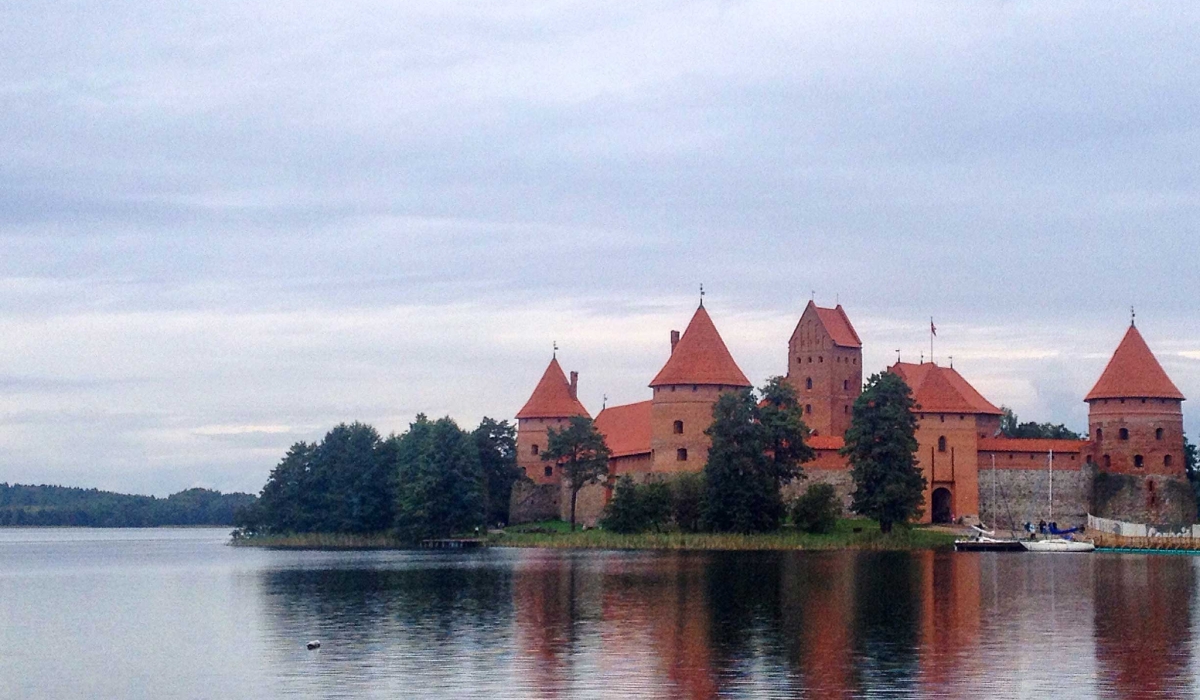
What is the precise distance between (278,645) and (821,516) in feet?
108

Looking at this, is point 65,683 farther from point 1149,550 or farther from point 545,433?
point 545,433

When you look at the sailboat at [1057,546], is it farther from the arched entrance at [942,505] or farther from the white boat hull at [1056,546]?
the arched entrance at [942,505]

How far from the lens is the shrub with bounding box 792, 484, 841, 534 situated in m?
53.2

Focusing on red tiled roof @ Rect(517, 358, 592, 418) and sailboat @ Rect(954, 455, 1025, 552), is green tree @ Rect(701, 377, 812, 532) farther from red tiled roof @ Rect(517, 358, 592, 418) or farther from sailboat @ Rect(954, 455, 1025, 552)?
red tiled roof @ Rect(517, 358, 592, 418)

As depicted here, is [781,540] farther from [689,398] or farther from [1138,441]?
[1138,441]

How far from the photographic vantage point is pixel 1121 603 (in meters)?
28.5

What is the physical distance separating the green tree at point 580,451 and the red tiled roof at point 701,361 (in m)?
3.46

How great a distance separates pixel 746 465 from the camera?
52.7m

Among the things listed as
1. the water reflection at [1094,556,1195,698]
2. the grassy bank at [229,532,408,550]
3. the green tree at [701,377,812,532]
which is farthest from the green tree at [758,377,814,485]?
the grassy bank at [229,532,408,550]

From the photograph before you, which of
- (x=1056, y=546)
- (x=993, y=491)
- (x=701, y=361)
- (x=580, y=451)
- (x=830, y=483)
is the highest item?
(x=701, y=361)

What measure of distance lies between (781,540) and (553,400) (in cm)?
2322

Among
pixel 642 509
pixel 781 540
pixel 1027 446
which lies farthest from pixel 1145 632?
pixel 1027 446

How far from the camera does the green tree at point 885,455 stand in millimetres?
52656

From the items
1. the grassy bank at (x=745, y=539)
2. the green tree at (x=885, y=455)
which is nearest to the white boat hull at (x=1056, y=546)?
the grassy bank at (x=745, y=539)
